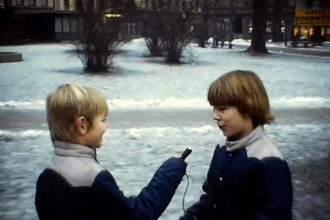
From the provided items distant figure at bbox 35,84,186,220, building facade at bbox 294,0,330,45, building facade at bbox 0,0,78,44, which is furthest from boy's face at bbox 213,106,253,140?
building facade at bbox 0,0,78,44

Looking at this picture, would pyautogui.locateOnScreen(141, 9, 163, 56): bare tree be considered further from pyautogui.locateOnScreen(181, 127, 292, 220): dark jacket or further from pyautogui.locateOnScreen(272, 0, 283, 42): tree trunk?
pyautogui.locateOnScreen(272, 0, 283, 42): tree trunk

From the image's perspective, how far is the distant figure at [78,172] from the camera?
2.03 metres

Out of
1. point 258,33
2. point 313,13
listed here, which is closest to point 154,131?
point 258,33

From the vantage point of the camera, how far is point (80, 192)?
6.64 ft

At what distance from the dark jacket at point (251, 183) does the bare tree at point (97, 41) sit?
17.2 m

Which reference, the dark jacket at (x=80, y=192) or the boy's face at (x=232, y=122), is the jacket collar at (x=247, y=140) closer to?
the boy's face at (x=232, y=122)

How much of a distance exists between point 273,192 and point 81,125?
86cm

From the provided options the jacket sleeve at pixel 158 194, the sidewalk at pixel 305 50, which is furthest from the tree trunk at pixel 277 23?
the jacket sleeve at pixel 158 194

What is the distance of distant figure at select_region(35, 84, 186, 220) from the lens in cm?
203

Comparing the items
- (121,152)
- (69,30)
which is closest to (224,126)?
(121,152)

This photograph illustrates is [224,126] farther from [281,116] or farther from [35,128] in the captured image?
[281,116]

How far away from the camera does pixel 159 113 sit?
1082 centimetres

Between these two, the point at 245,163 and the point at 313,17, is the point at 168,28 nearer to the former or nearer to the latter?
the point at 245,163

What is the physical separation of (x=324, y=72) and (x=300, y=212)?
1674cm
